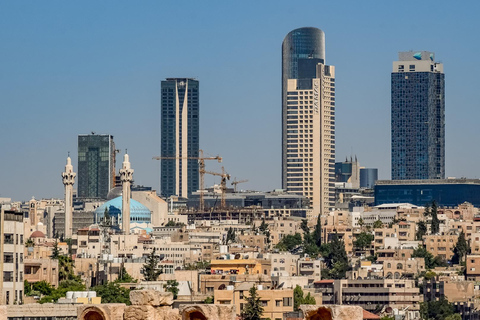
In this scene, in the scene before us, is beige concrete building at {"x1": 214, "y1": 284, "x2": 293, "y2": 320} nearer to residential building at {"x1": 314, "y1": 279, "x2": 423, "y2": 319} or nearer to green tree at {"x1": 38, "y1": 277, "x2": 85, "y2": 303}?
green tree at {"x1": 38, "y1": 277, "x2": 85, "y2": 303}

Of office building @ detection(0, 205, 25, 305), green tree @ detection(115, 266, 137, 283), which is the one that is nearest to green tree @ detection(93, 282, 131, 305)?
green tree @ detection(115, 266, 137, 283)

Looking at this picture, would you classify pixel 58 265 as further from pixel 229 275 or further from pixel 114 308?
pixel 114 308

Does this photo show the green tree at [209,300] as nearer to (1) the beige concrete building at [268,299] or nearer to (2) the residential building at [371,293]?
(1) the beige concrete building at [268,299]

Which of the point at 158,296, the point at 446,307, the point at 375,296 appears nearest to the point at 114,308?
the point at 158,296

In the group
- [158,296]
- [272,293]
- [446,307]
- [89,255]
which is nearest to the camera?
[158,296]

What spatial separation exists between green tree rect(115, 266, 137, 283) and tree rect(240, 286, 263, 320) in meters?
33.1

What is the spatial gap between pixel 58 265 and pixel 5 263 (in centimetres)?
5681

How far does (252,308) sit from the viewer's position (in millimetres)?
106562

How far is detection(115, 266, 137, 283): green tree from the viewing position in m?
144

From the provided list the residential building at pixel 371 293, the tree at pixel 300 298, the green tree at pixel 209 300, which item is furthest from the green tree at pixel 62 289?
the residential building at pixel 371 293

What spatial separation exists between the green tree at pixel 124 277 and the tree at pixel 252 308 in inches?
1303

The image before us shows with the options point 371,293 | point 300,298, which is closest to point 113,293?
point 300,298

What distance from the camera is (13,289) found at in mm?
79812

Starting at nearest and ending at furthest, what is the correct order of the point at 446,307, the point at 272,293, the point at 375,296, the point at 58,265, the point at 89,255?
the point at 272,293 < the point at 58,265 < the point at 446,307 < the point at 375,296 < the point at 89,255
